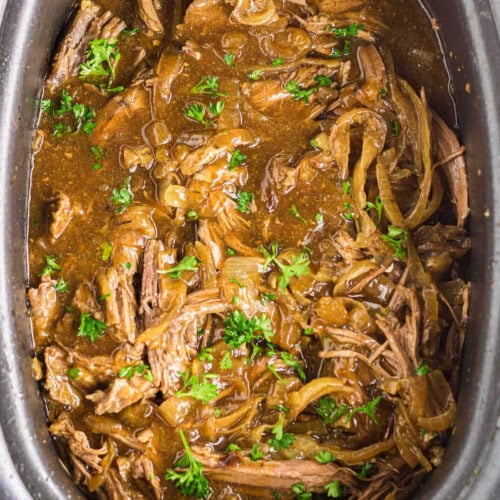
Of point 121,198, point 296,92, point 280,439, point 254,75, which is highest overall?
point 254,75

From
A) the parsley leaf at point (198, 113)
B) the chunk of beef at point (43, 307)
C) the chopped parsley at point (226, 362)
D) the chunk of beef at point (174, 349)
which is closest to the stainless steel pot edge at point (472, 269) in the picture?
the chunk of beef at point (43, 307)

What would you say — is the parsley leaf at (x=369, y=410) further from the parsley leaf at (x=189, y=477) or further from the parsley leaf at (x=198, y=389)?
the parsley leaf at (x=189, y=477)

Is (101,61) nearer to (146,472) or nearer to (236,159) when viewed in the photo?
(236,159)

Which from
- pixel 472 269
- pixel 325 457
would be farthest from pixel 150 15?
pixel 325 457

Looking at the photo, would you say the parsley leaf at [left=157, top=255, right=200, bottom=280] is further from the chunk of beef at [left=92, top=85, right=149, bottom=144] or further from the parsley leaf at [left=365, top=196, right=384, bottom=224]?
the parsley leaf at [left=365, top=196, right=384, bottom=224]

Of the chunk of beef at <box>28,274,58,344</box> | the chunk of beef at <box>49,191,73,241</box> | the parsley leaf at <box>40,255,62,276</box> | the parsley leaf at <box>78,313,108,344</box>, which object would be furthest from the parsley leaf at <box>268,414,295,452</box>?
the chunk of beef at <box>49,191,73,241</box>

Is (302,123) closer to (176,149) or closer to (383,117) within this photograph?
(383,117)
